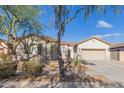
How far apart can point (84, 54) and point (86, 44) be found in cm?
160

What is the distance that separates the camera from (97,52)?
25906 millimetres

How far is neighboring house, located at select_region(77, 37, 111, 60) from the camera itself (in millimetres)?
25891

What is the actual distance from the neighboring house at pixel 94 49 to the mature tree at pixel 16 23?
1127 centimetres

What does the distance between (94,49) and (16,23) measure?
13834mm

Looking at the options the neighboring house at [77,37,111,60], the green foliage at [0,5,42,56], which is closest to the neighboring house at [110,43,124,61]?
the neighboring house at [77,37,111,60]

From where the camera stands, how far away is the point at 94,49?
26031 mm

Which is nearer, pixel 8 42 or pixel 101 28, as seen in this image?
pixel 8 42

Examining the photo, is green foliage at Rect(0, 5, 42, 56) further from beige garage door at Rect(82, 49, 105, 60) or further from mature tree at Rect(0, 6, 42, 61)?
beige garage door at Rect(82, 49, 105, 60)

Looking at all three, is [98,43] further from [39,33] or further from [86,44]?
[39,33]

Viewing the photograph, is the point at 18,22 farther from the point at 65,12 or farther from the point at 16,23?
the point at 65,12

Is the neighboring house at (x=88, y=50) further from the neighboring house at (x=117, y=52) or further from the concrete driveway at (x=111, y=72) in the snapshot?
the concrete driveway at (x=111, y=72)

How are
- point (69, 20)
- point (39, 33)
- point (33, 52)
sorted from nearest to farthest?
point (69, 20) → point (39, 33) → point (33, 52)

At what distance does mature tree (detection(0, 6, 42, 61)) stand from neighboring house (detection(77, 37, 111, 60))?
11.3 metres
